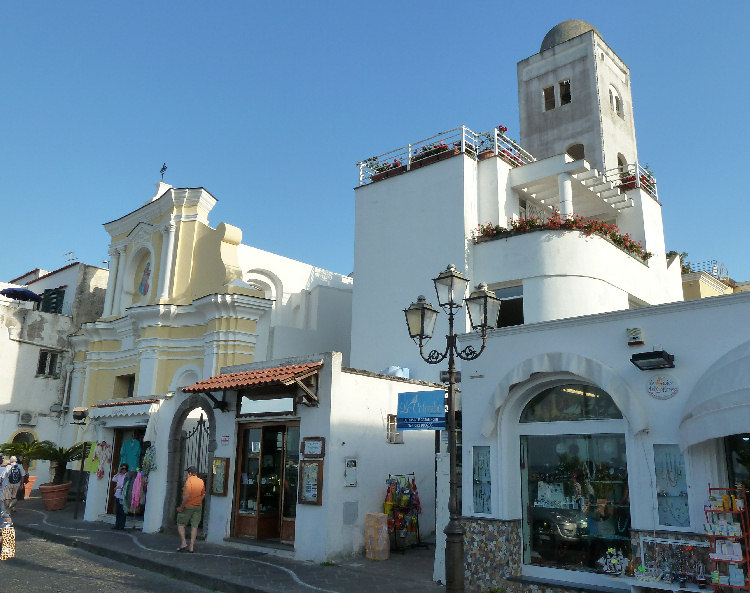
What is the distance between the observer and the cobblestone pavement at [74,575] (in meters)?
9.09

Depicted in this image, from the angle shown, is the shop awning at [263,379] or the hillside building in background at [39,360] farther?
the hillside building in background at [39,360]

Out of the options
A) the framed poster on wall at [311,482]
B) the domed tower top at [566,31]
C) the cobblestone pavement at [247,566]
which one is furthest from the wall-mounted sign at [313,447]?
the domed tower top at [566,31]

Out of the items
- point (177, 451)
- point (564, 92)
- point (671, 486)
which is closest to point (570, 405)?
point (671, 486)

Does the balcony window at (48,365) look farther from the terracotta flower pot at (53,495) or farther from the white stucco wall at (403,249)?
the white stucco wall at (403,249)

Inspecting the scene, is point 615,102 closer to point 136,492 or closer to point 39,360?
point 136,492

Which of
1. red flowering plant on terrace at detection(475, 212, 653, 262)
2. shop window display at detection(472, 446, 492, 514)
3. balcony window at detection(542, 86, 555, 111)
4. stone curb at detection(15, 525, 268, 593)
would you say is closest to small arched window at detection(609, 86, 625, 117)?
balcony window at detection(542, 86, 555, 111)

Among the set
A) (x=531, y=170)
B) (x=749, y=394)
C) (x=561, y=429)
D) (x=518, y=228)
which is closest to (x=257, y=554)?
(x=561, y=429)

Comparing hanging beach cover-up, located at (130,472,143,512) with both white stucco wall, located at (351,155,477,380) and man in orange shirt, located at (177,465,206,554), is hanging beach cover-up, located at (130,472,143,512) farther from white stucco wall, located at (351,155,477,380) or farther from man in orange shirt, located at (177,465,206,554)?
white stucco wall, located at (351,155,477,380)

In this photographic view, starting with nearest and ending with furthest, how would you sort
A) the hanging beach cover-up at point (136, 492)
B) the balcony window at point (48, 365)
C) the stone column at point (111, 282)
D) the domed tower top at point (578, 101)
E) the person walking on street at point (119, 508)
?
the person walking on street at point (119, 508)
the hanging beach cover-up at point (136, 492)
the domed tower top at point (578, 101)
the stone column at point (111, 282)
the balcony window at point (48, 365)

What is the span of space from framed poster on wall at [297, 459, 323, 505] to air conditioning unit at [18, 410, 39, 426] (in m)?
18.7

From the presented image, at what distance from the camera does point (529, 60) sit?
25.1m

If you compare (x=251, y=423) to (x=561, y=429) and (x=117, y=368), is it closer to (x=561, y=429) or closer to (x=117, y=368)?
(x=561, y=429)

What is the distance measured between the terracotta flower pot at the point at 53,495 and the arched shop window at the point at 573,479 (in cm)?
1530

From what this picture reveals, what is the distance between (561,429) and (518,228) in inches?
354
